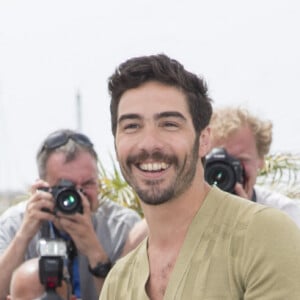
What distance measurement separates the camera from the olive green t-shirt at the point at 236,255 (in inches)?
99.3

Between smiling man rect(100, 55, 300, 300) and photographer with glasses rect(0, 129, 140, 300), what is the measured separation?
176 centimetres

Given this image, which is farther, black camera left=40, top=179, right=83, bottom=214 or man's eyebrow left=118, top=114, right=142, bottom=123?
black camera left=40, top=179, right=83, bottom=214

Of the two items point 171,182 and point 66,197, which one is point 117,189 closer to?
point 66,197

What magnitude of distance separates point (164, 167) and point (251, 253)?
0.36 m

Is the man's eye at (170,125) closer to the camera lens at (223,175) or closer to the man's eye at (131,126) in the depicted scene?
the man's eye at (131,126)

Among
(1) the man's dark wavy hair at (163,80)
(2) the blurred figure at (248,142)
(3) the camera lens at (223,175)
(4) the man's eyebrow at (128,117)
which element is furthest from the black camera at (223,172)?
(4) the man's eyebrow at (128,117)

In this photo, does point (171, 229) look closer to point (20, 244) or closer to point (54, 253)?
point (54, 253)

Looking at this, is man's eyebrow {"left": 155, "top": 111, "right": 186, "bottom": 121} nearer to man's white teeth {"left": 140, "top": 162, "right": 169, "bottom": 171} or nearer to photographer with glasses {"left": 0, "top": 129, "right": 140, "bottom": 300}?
man's white teeth {"left": 140, "top": 162, "right": 169, "bottom": 171}

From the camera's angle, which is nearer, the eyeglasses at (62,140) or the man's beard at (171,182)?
the man's beard at (171,182)

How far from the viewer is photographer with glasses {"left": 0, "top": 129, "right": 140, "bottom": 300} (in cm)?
470

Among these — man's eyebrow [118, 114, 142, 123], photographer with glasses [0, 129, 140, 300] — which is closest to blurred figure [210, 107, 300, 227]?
photographer with glasses [0, 129, 140, 300]

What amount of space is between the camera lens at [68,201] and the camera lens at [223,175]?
688 millimetres

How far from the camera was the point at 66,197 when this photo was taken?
4.65 metres

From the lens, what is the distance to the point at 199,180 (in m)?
2.84
